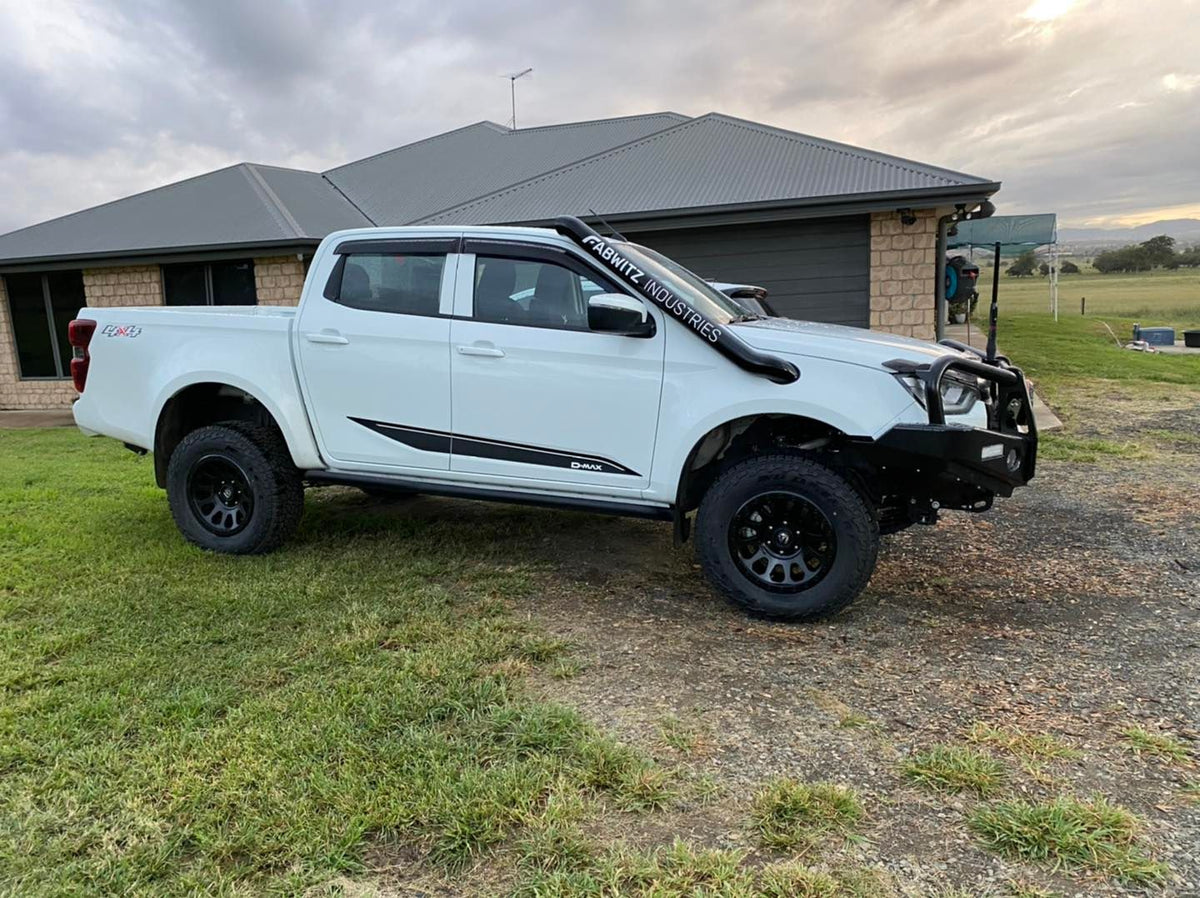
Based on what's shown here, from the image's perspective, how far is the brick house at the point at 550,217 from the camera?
1026 cm

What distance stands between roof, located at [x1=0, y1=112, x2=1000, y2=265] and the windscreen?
18.1ft

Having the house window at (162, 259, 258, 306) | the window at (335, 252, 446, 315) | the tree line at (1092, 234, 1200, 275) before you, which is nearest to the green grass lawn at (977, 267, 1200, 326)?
the tree line at (1092, 234, 1200, 275)

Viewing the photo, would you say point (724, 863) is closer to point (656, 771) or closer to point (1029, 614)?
point (656, 771)

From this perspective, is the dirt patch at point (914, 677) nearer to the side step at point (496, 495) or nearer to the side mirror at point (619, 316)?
the side step at point (496, 495)

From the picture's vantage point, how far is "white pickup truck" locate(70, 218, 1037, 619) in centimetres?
402

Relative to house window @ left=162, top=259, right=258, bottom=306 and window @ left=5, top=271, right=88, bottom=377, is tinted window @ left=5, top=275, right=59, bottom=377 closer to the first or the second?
window @ left=5, top=271, right=88, bottom=377

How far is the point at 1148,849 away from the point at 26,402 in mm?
16742

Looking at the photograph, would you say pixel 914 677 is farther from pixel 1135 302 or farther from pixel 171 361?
pixel 1135 302

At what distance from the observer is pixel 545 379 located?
445 centimetres

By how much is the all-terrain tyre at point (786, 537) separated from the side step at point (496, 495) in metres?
0.35

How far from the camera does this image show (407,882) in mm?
2334

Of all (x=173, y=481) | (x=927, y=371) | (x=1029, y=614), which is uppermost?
(x=927, y=371)

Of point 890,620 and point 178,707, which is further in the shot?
point 890,620

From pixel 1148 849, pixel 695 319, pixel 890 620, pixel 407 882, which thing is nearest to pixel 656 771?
pixel 407 882
